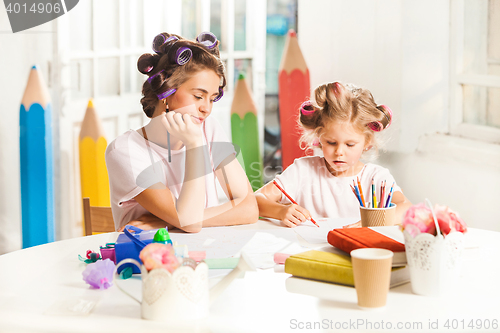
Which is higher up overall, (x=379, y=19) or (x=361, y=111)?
(x=379, y=19)

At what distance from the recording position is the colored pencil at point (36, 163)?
168 cm

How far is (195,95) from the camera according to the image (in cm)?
124

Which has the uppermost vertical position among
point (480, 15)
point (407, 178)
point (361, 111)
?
point (480, 15)

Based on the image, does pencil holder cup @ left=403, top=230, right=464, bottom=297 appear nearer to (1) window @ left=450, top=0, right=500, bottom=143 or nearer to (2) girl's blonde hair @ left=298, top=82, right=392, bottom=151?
(2) girl's blonde hair @ left=298, top=82, right=392, bottom=151

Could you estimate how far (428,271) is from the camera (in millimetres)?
623

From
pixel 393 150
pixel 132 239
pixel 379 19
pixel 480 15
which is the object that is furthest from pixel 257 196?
pixel 480 15

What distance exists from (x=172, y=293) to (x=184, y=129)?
22.9 inches

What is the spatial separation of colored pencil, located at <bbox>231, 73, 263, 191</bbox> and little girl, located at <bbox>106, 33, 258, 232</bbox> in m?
0.43

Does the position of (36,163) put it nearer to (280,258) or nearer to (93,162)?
(93,162)

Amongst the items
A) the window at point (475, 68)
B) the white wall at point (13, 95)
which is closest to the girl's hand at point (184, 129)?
the white wall at point (13, 95)

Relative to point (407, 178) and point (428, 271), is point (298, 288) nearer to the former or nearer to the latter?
point (428, 271)

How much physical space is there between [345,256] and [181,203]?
43cm

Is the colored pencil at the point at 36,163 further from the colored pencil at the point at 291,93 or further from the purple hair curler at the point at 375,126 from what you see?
the purple hair curler at the point at 375,126

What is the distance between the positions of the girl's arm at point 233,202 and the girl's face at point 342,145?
0.24 metres
